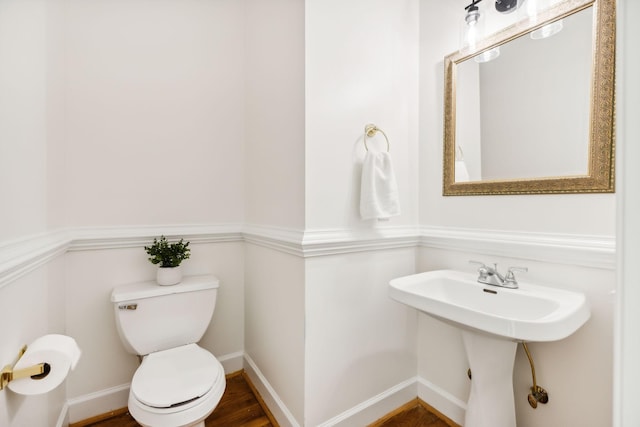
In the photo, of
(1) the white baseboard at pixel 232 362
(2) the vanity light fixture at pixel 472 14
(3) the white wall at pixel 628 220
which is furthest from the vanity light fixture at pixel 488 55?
(1) the white baseboard at pixel 232 362

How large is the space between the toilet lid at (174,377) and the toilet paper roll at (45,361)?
0.32 meters

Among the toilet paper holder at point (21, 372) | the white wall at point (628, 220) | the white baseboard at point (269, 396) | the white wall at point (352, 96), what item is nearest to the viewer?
the white wall at point (628, 220)

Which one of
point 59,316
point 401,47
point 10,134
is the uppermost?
point 401,47

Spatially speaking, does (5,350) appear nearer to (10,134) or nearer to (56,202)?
(10,134)

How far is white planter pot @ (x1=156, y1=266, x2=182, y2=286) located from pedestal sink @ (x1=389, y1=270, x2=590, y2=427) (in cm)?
113

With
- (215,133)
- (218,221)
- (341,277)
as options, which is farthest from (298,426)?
(215,133)

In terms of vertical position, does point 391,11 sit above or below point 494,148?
above

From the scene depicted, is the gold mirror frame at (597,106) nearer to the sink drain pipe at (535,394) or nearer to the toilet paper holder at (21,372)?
the sink drain pipe at (535,394)

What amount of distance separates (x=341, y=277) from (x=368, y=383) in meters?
0.59

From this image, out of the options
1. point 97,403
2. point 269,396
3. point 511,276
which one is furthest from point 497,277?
point 97,403

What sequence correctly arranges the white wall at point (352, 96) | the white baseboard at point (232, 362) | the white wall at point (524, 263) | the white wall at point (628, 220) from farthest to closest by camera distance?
the white baseboard at point (232, 362)
the white wall at point (352, 96)
the white wall at point (524, 263)
the white wall at point (628, 220)

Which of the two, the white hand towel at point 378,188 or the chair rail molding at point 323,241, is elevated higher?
the white hand towel at point 378,188

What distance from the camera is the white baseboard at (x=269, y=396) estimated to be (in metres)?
1.41

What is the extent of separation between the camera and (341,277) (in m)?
1.39
